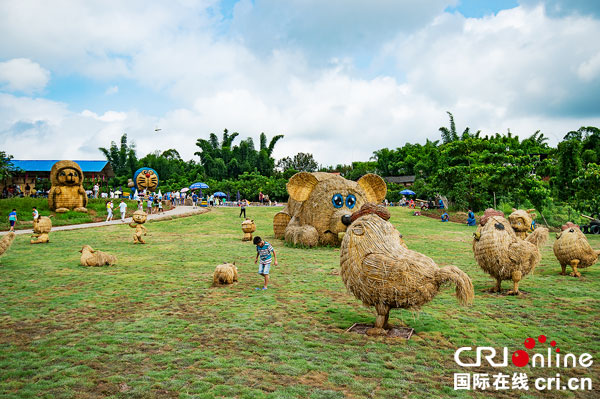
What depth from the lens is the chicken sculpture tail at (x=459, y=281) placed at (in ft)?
14.8

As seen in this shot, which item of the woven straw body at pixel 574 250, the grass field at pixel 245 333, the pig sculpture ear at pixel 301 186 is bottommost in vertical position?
the grass field at pixel 245 333

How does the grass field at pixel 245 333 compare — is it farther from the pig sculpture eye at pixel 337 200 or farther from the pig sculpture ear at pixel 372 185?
the pig sculpture ear at pixel 372 185

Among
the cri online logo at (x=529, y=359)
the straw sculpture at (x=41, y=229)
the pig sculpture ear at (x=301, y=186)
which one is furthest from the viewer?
the straw sculpture at (x=41, y=229)

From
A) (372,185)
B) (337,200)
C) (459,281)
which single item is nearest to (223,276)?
(459,281)

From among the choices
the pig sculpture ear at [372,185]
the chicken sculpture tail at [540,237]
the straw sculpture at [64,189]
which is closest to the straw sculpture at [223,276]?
the chicken sculpture tail at [540,237]

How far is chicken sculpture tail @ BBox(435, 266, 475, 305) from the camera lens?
178 inches

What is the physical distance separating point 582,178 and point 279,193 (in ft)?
98.4

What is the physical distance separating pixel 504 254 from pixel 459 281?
3092 millimetres

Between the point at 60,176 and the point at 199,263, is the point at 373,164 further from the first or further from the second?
the point at 199,263

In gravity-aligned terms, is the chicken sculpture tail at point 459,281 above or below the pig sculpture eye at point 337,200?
below

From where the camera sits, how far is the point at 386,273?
4871mm

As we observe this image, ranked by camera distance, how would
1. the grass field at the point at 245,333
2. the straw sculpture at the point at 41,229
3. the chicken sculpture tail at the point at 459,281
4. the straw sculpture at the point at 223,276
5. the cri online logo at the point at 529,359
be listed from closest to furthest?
the grass field at the point at 245,333, the cri online logo at the point at 529,359, the chicken sculpture tail at the point at 459,281, the straw sculpture at the point at 223,276, the straw sculpture at the point at 41,229

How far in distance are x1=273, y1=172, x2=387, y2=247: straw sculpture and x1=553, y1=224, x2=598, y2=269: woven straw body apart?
5958 mm

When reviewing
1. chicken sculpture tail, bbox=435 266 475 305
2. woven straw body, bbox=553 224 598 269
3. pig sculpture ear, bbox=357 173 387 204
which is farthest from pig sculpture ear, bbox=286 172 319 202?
chicken sculpture tail, bbox=435 266 475 305
